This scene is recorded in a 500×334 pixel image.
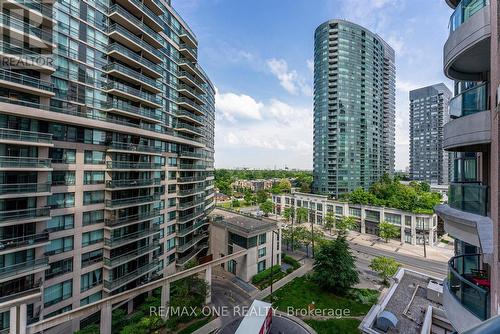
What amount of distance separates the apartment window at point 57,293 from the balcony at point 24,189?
8.10m

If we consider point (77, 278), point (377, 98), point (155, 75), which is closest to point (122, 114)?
point (155, 75)

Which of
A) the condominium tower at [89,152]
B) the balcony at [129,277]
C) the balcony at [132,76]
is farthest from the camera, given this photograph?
the balcony at [132,76]

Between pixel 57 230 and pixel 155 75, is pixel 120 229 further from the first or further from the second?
pixel 155 75

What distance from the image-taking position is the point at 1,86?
16109 millimetres

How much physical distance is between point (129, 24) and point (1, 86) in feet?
44.4

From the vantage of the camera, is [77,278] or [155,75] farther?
[155,75]

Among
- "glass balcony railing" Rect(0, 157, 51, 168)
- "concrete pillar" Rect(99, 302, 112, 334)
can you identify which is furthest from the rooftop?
"glass balcony railing" Rect(0, 157, 51, 168)

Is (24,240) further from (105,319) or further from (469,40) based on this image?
(469,40)

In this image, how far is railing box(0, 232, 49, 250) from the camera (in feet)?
52.9

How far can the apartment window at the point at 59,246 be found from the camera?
61.8 feet

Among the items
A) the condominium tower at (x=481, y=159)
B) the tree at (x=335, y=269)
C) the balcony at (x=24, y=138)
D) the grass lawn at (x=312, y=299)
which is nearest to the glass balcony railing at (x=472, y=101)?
the condominium tower at (x=481, y=159)

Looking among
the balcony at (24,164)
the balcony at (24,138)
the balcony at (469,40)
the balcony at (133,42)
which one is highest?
the balcony at (133,42)

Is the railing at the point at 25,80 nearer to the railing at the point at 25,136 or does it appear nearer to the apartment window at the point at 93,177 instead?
the railing at the point at 25,136

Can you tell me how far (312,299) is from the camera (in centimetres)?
2680
